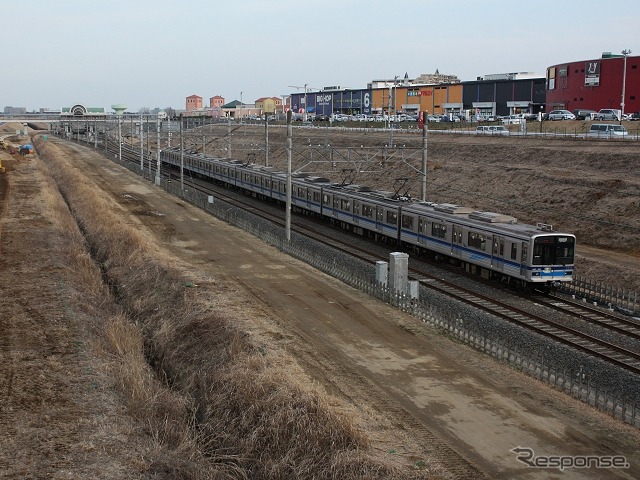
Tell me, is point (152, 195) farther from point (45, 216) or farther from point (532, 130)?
point (532, 130)

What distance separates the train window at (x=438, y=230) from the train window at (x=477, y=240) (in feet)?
7.10

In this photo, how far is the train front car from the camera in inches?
1121

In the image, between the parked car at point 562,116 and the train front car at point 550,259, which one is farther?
the parked car at point 562,116

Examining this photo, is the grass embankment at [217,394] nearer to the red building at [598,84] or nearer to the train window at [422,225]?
the train window at [422,225]

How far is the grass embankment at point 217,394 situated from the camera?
14453 millimetres

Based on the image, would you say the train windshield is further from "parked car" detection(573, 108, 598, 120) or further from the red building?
"parked car" detection(573, 108, 598, 120)

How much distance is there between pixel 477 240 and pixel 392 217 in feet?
27.1

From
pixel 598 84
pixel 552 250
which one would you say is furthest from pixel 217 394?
pixel 598 84

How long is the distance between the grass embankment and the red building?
66166mm

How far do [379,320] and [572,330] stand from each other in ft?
21.0

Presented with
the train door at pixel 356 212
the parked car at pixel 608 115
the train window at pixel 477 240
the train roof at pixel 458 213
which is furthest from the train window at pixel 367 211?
the parked car at pixel 608 115

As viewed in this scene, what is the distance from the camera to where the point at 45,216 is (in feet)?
161

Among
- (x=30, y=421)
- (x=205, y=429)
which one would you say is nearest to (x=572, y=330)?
(x=205, y=429)

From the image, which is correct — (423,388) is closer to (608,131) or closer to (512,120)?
(608,131)
